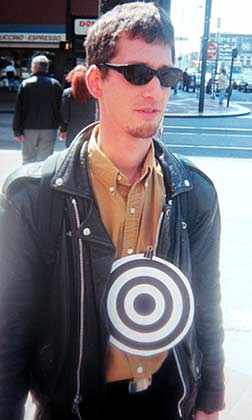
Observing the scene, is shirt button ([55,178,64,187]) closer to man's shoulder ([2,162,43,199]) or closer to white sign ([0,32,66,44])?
man's shoulder ([2,162,43,199])

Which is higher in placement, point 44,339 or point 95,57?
point 95,57

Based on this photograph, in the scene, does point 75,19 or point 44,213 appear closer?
point 44,213

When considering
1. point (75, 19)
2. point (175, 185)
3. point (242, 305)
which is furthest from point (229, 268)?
point (75, 19)

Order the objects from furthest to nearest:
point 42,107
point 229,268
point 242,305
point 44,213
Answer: point 42,107
point 229,268
point 242,305
point 44,213

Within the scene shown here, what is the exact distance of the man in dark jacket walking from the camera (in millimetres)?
7230

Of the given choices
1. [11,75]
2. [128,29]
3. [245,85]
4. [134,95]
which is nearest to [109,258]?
[134,95]

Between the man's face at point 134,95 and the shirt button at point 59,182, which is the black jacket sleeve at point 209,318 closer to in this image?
the man's face at point 134,95

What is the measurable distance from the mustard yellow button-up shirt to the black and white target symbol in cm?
6

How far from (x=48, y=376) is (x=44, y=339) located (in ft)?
0.37

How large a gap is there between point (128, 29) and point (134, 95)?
191mm

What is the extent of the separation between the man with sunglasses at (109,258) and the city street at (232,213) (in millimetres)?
1559

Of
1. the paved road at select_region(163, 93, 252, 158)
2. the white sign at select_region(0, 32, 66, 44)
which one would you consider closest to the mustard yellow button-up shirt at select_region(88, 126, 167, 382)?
the paved road at select_region(163, 93, 252, 158)

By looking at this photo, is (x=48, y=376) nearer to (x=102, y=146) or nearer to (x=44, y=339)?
(x=44, y=339)

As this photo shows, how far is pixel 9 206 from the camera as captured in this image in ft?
4.80
